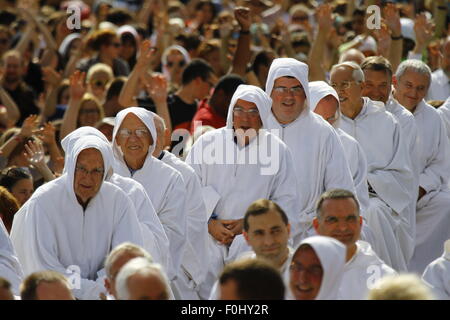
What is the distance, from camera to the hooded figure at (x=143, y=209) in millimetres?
9312

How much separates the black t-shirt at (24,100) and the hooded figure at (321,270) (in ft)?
26.5

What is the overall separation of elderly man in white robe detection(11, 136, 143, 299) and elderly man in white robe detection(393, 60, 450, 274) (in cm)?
379

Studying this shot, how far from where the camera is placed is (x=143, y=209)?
9469 mm

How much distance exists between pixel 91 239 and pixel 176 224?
3.69 ft

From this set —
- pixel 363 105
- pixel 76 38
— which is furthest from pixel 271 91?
pixel 76 38

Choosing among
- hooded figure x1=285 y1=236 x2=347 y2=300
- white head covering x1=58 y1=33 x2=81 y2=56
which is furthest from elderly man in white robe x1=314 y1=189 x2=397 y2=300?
white head covering x1=58 y1=33 x2=81 y2=56

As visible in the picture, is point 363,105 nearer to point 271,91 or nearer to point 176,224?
point 271,91

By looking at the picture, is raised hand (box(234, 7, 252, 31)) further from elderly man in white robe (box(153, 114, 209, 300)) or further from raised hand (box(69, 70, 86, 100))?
elderly man in white robe (box(153, 114, 209, 300))

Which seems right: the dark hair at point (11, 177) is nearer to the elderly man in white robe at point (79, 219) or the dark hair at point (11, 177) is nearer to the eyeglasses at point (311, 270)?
the elderly man in white robe at point (79, 219)

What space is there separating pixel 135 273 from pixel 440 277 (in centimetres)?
255

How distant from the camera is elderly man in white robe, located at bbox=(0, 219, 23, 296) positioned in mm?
8680

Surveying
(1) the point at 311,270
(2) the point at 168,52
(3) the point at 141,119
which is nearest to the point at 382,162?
(3) the point at 141,119

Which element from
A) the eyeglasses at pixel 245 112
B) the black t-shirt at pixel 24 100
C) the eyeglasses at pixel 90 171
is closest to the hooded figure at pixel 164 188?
the eyeglasses at pixel 245 112

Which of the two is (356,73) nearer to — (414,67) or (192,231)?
(414,67)
